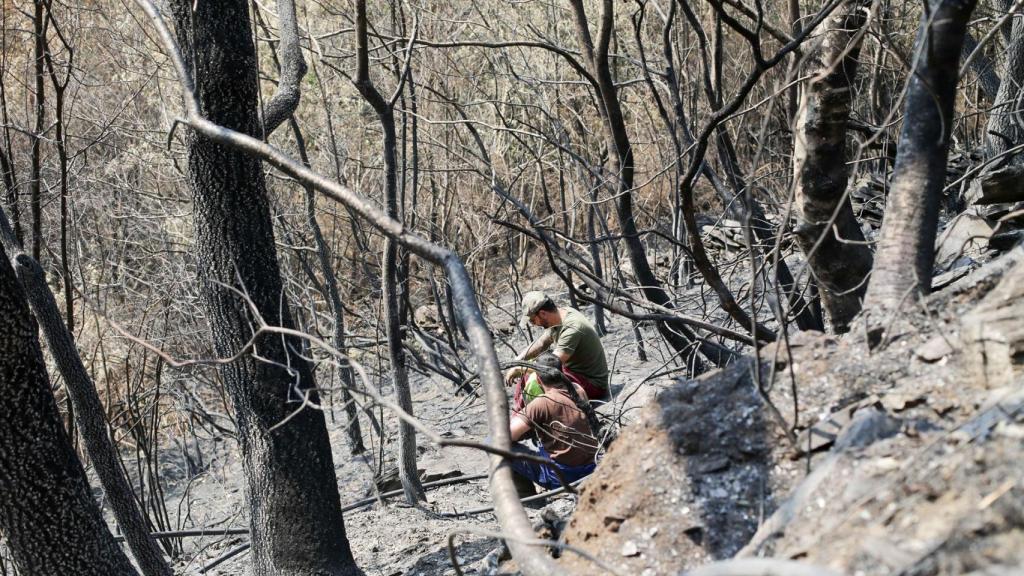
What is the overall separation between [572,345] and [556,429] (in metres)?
0.73

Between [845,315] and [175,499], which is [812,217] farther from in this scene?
[175,499]

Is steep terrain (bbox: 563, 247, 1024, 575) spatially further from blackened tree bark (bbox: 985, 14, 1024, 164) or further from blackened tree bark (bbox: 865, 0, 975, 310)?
blackened tree bark (bbox: 985, 14, 1024, 164)

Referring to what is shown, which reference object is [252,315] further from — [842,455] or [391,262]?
[842,455]

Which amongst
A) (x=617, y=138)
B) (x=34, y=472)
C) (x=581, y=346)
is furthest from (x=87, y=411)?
(x=617, y=138)

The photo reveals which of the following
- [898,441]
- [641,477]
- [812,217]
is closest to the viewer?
[898,441]

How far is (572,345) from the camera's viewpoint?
20.0 feet

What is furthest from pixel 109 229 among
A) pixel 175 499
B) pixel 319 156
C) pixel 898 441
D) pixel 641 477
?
pixel 898 441

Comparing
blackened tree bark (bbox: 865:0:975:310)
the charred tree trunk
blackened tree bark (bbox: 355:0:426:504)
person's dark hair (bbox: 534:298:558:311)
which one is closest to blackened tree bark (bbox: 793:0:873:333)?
blackened tree bark (bbox: 865:0:975:310)

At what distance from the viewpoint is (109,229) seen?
11.1 meters

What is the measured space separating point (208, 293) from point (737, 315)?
2574 mm

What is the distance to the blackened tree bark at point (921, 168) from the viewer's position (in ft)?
9.27

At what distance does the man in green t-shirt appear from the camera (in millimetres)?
6074

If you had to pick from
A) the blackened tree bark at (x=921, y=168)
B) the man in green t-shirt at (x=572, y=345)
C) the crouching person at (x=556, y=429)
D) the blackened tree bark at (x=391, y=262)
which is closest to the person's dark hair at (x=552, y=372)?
the crouching person at (x=556, y=429)

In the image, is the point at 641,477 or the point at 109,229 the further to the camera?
the point at 109,229
